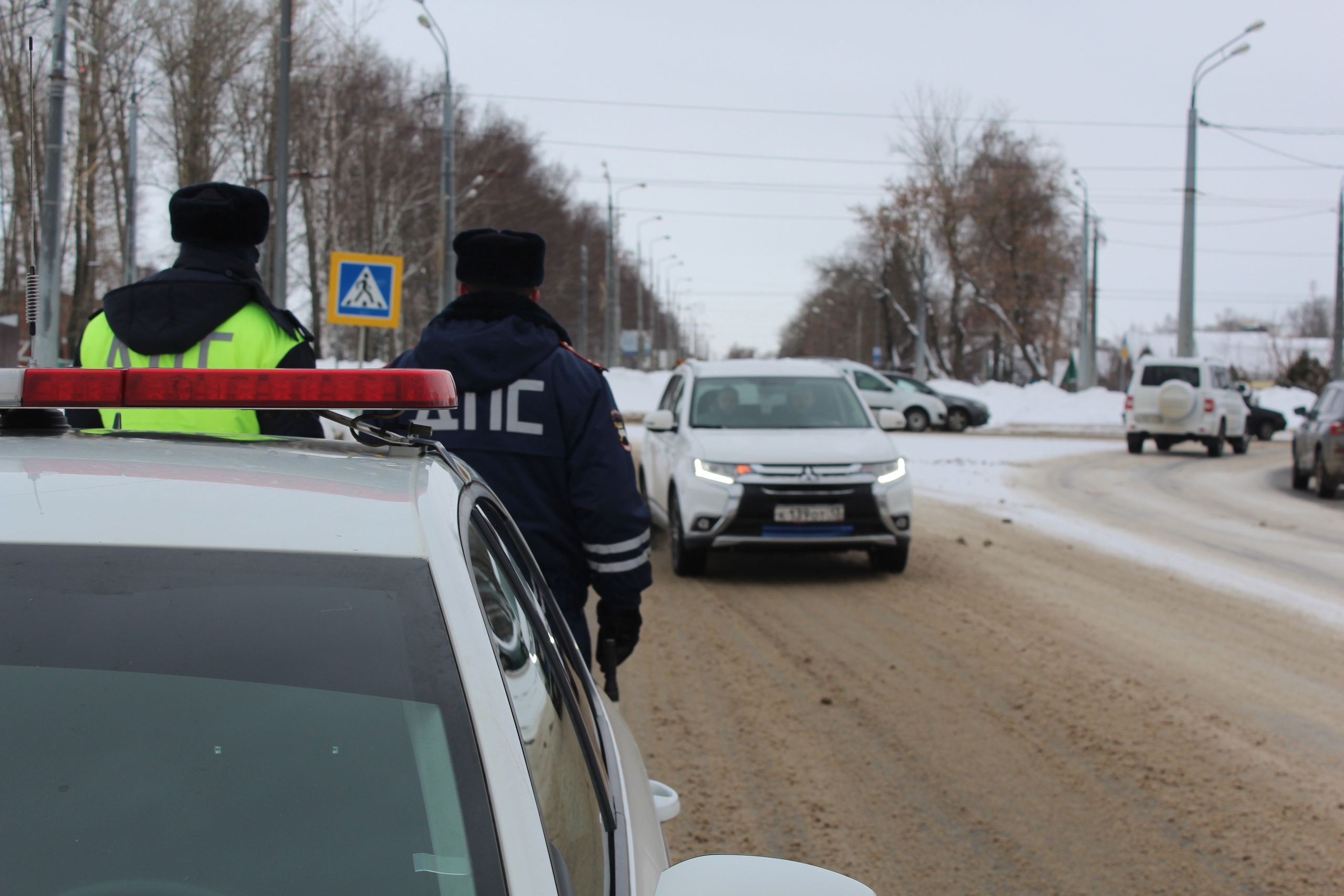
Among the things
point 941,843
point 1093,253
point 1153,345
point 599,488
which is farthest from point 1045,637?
point 1153,345

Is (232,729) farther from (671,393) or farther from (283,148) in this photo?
(283,148)

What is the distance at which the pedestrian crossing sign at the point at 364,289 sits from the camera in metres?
15.6

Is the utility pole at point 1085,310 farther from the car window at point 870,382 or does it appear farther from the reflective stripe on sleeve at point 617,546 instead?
the reflective stripe on sleeve at point 617,546

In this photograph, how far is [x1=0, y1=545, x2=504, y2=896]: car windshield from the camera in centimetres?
136

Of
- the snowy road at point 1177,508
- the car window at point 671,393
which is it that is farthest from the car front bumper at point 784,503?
the snowy road at point 1177,508

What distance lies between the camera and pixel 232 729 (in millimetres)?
1438

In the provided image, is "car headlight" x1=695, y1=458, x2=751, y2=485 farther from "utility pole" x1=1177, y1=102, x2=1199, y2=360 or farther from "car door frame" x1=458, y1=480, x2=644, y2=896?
"utility pole" x1=1177, y1=102, x2=1199, y2=360

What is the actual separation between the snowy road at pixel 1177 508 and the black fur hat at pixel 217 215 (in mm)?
6753

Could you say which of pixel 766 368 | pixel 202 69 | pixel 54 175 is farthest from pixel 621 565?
pixel 202 69

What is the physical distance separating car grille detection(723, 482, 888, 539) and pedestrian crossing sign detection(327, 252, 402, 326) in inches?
332

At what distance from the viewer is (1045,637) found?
22.4 ft

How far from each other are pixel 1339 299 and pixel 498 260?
38894mm

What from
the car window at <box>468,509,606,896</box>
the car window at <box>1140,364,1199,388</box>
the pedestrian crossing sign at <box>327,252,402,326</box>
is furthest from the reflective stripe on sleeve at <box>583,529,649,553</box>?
the car window at <box>1140,364,1199,388</box>

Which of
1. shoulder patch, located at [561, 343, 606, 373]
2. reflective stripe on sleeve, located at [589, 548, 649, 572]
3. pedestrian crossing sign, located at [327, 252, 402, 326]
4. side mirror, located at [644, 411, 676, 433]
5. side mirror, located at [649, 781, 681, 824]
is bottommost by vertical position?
side mirror, located at [649, 781, 681, 824]
